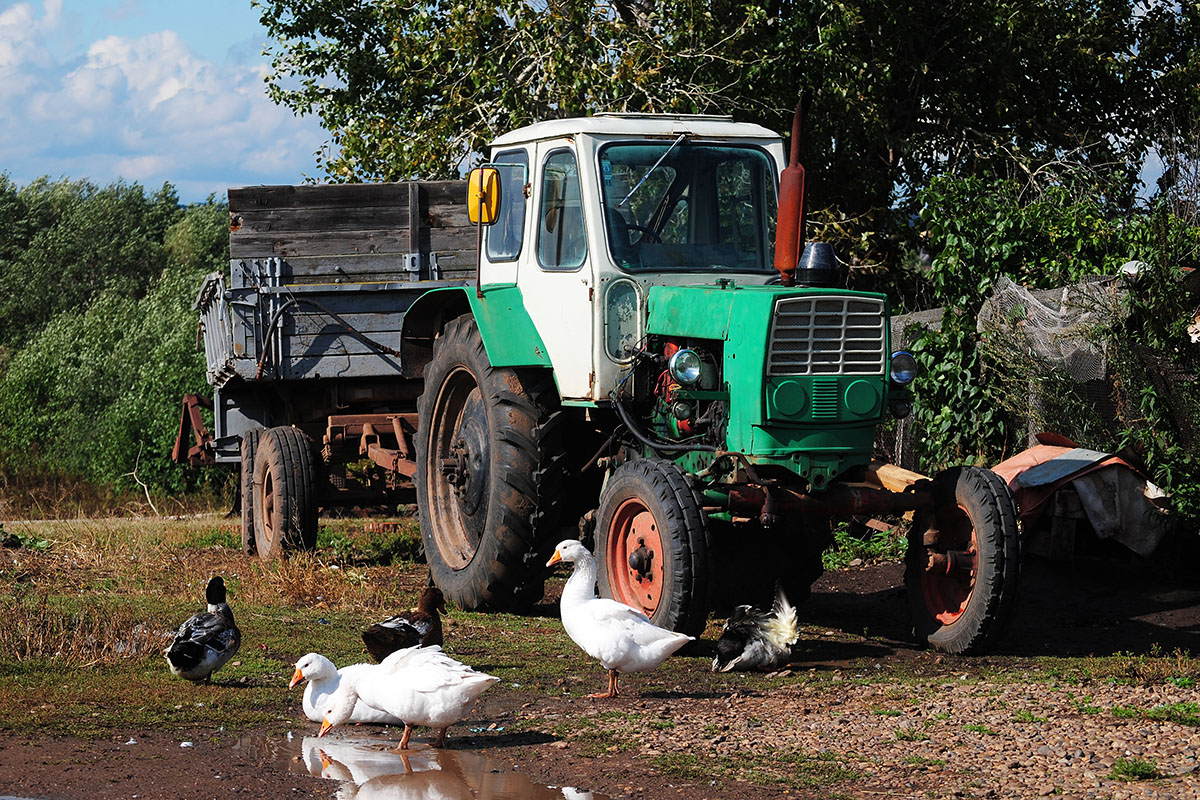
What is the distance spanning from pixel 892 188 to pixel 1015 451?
7.14 metres

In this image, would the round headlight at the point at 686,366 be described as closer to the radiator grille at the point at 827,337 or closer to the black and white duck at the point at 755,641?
the radiator grille at the point at 827,337

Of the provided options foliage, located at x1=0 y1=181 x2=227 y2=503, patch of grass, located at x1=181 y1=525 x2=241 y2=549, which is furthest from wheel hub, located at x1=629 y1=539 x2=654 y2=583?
foliage, located at x1=0 y1=181 x2=227 y2=503

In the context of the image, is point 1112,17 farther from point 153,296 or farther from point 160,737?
point 153,296

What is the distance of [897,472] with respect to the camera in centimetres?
1105

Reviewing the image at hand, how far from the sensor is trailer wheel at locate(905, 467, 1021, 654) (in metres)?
7.67

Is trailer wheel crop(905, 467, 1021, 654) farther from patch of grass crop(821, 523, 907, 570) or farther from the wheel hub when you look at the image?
patch of grass crop(821, 523, 907, 570)

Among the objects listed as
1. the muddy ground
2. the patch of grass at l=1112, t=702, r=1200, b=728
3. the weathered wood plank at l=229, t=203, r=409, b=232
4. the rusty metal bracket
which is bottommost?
the muddy ground

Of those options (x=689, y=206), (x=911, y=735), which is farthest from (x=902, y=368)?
(x=911, y=735)

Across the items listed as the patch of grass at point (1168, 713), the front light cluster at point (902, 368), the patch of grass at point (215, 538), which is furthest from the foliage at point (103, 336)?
the patch of grass at point (1168, 713)

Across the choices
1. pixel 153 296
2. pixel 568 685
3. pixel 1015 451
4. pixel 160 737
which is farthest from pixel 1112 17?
pixel 153 296

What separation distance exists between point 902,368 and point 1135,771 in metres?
3.25

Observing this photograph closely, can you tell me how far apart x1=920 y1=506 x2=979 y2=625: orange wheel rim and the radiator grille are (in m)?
0.96

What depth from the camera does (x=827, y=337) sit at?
7.95 metres

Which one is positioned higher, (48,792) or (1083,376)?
(1083,376)
